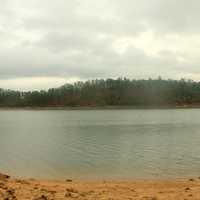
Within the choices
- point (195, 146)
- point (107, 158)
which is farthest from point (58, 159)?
point (195, 146)

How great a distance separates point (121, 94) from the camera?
15175 cm

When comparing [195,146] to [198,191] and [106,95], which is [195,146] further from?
[106,95]

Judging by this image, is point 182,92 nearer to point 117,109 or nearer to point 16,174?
point 117,109

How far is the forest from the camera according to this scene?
152 metres

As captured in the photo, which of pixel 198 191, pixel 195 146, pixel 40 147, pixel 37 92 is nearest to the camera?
pixel 198 191

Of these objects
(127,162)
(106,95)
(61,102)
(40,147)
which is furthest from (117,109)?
(127,162)

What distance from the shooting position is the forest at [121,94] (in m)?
152

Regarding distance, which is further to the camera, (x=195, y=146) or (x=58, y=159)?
(x=195, y=146)

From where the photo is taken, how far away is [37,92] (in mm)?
161875

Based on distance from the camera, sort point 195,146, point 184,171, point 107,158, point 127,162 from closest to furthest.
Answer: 1. point 184,171
2. point 127,162
3. point 107,158
4. point 195,146

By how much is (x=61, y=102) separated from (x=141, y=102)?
3057 centimetres

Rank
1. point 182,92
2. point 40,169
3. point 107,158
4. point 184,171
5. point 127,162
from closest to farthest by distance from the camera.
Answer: point 184,171, point 40,169, point 127,162, point 107,158, point 182,92

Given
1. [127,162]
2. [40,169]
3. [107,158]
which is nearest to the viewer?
[40,169]

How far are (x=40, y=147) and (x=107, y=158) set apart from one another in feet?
34.0
